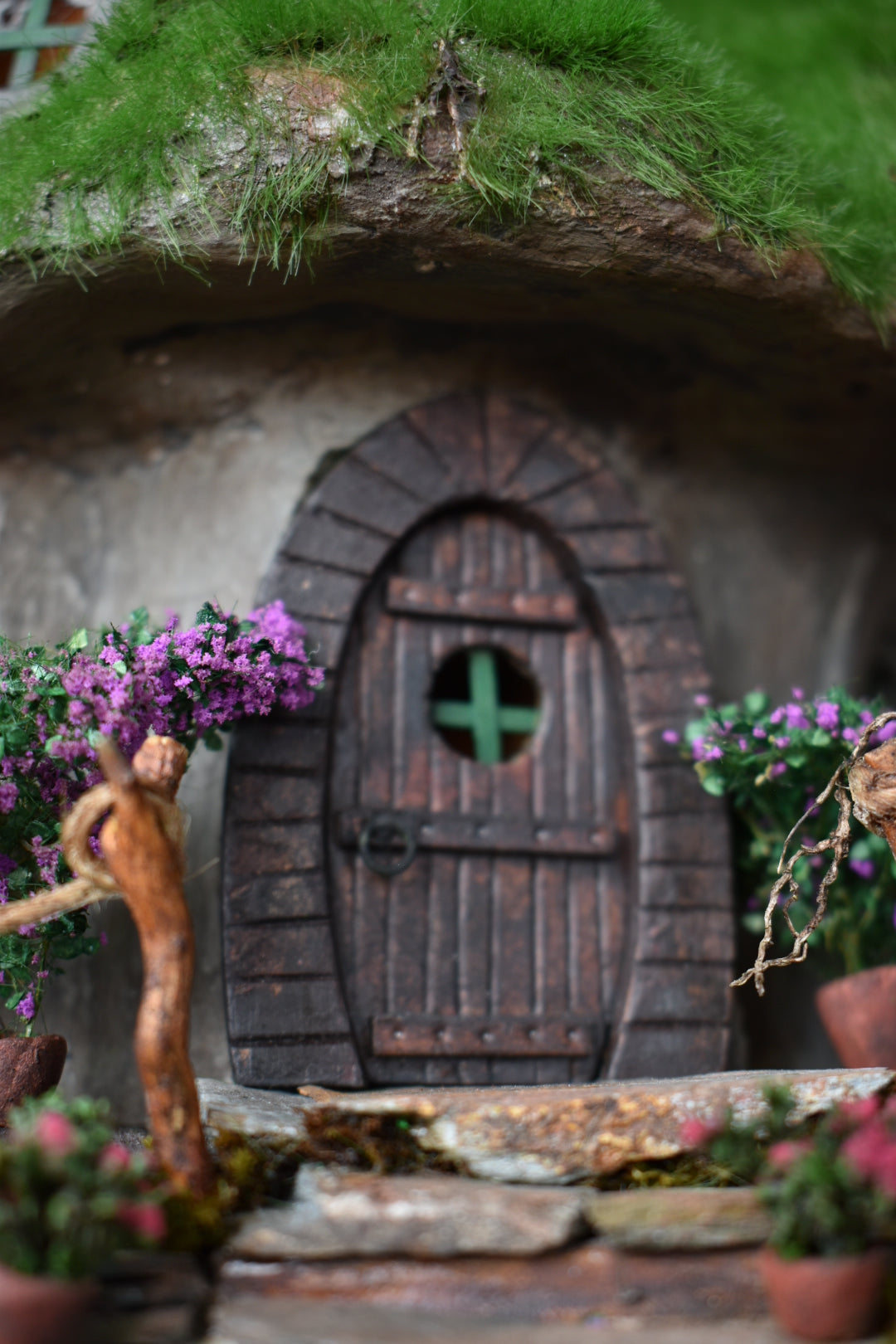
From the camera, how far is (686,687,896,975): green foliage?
2834 mm

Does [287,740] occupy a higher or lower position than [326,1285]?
higher


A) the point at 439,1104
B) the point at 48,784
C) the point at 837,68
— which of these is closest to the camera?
the point at 439,1104

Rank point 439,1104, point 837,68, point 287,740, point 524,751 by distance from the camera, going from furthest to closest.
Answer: point 837,68 → point 524,751 → point 287,740 → point 439,1104

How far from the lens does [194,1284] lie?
173 centimetres

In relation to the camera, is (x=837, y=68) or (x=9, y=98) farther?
(x=837, y=68)

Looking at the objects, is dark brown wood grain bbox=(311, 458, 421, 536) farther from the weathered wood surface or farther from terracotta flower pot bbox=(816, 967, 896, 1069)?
terracotta flower pot bbox=(816, 967, 896, 1069)

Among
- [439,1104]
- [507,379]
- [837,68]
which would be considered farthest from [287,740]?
[837,68]

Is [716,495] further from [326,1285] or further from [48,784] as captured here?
[326,1285]

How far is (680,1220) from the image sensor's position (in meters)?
1.83

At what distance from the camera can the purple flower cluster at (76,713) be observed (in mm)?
2395

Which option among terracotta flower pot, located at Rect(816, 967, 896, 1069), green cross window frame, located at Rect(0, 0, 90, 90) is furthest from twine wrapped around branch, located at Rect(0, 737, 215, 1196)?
green cross window frame, located at Rect(0, 0, 90, 90)

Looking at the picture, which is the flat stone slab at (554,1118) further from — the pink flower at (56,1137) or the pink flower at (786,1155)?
the pink flower at (56,1137)

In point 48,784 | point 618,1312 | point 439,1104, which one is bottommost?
point 618,1312

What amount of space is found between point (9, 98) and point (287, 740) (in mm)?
1687
